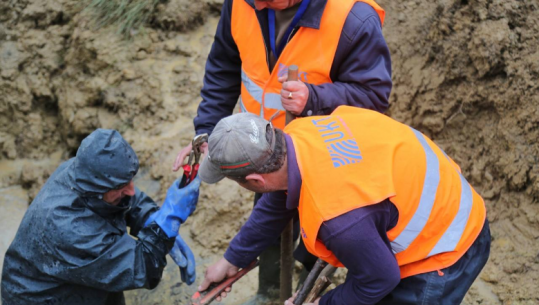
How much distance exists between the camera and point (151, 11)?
4.21 m

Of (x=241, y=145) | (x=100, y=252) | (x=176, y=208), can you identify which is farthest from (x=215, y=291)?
(x=241, y=145)

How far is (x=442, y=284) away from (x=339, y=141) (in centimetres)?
63

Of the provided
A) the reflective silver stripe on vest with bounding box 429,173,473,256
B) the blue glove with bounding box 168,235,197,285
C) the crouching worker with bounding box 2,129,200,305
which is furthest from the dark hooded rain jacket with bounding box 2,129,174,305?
the reflective silver stripe on vest with bounding box 429,173,473,256

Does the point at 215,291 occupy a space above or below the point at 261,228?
below

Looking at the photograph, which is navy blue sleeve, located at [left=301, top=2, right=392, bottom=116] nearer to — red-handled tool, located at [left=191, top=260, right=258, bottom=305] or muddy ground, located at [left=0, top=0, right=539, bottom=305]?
red-handled tool, located at [left=191, top=260, right=258, bottom=305]

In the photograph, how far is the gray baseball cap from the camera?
1.66 meters

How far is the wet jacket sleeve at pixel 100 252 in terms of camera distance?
7.69ft

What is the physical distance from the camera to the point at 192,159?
2607mm

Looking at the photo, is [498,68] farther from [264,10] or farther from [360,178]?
[360,178]

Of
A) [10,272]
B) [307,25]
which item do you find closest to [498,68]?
[307,25]

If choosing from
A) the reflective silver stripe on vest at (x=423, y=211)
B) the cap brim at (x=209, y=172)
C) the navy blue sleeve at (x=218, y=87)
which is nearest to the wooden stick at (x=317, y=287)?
the reflective silver stripe on vest at (x=423, y=211)

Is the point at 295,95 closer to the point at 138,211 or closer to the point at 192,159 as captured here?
the point at 192,159

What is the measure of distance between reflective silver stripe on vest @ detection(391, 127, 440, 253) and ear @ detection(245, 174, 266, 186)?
1.53 ft

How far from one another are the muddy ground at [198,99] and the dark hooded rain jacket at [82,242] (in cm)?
89
